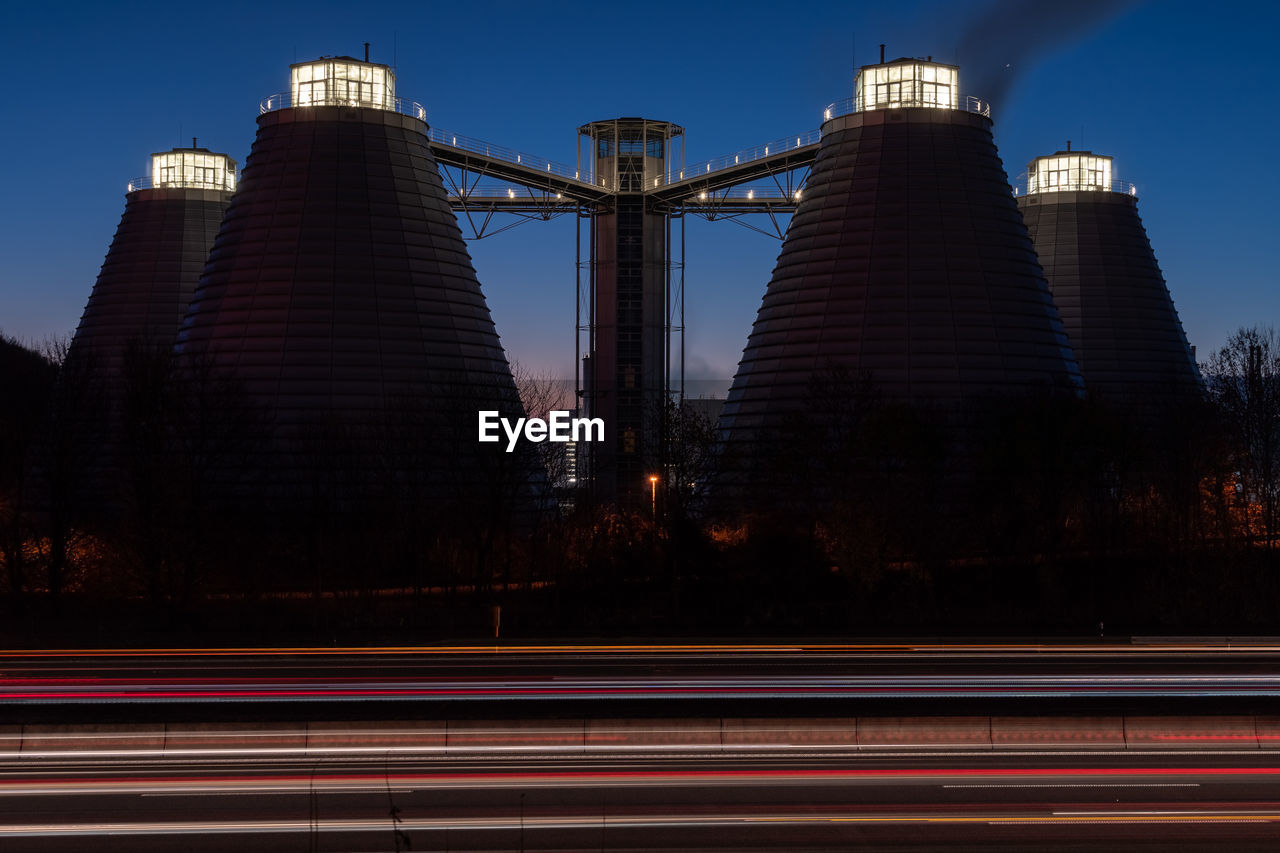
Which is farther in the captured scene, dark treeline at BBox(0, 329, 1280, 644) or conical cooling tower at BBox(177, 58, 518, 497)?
conical cooling tower at BBox(177, 58, 518, 497)

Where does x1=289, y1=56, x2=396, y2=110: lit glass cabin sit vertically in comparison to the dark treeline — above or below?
above

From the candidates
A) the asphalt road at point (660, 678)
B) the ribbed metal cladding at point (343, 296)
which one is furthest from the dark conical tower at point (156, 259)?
the asphalt road at point (660, 678)

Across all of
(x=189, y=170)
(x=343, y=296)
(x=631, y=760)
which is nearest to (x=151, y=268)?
(x=189, y=170)

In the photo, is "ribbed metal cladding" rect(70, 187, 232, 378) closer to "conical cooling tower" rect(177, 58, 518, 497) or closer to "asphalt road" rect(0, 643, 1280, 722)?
"conical cooling tower" rect(177, 58, 518, 497)

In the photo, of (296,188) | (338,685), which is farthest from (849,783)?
(296,188)

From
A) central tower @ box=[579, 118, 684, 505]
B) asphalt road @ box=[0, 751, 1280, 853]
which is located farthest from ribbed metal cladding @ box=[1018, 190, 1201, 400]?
asphalt road @ box=[0, 751, 1280, 853]
